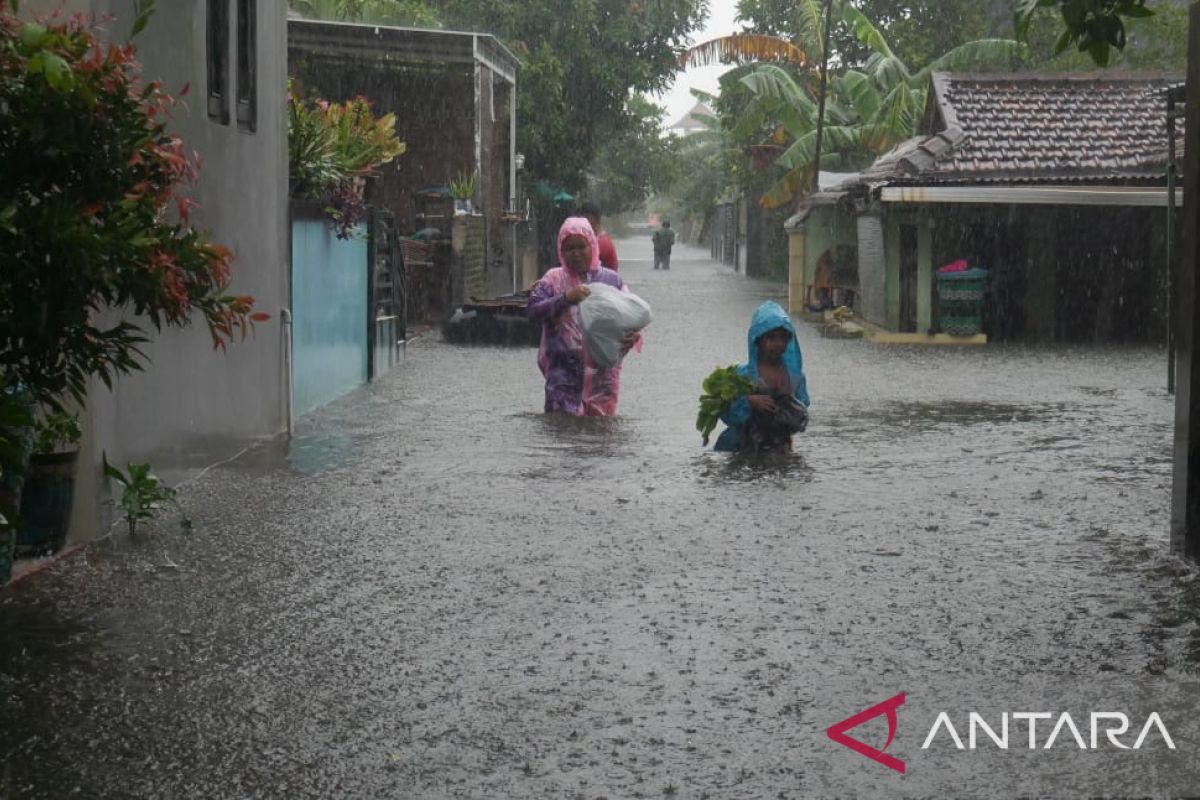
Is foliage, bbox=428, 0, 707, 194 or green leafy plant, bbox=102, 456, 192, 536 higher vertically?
foliage, bbox=428, 0, 707, 194

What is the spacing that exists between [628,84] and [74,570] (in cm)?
3703

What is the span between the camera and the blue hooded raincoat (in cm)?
1097

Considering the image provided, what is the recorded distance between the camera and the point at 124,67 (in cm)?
621

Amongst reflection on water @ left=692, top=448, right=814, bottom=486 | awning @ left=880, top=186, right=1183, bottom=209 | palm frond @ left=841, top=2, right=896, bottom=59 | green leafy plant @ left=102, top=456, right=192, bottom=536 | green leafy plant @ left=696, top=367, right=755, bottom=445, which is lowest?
reflection on water @ left=692, top=448, right=814, bottom=486

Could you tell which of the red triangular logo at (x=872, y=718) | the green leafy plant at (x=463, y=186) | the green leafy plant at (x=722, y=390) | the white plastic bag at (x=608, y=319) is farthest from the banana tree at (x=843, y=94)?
the red triangular logo at (x=872, y=718)

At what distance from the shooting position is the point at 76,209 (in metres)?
6.04

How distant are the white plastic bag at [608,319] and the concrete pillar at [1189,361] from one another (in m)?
5.45

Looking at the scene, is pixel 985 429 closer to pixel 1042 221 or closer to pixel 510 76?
pixel 1042 221

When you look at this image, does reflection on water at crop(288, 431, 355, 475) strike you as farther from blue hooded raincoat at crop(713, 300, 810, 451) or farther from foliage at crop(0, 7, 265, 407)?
foliage at crop(0, 7, 265, 407)

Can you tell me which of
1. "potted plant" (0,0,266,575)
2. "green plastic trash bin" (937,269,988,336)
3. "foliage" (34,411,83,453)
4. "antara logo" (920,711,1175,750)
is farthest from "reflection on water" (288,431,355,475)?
"green plastic trash bin" (937,269,988,336)

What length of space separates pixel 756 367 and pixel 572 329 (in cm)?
224

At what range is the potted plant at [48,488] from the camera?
7395 mm

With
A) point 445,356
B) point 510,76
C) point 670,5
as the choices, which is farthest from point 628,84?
point 445,356

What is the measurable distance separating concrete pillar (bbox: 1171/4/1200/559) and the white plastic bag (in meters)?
5.45
